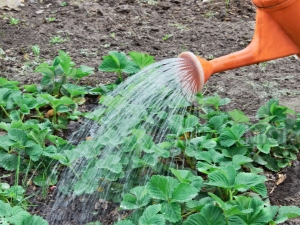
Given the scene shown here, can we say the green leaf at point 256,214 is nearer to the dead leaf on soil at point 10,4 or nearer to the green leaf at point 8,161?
the green leaf at point 8,161

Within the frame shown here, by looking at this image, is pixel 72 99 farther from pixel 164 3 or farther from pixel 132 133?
pixel 164 3

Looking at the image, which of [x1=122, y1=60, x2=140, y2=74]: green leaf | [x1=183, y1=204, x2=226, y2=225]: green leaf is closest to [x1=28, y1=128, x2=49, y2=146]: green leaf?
[x1=122, y1=60, x2=140, y2=74]: green leaf

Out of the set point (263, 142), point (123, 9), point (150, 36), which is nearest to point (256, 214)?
point (263, 142)

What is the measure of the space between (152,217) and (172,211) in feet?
0.32

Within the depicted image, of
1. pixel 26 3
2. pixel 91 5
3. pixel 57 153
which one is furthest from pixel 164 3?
pixel 57 153

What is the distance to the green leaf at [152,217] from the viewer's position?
6.56 feet

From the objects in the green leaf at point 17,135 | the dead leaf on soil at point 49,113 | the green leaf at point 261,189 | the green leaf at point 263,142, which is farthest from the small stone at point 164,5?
the green leaf at point 261,189

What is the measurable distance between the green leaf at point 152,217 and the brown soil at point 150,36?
1.03 m

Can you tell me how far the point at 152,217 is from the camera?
2.01m

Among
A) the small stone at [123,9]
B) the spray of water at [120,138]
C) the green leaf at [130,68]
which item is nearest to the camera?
the spray of water at [120,138]

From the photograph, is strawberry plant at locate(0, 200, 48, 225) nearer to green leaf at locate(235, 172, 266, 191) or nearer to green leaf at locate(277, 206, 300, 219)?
green leaf at locate(235, 172, 266, 191)

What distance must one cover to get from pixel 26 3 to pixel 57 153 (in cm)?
211

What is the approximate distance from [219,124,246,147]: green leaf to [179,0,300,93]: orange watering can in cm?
21

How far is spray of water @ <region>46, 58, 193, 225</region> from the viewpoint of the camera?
92.7 inches
